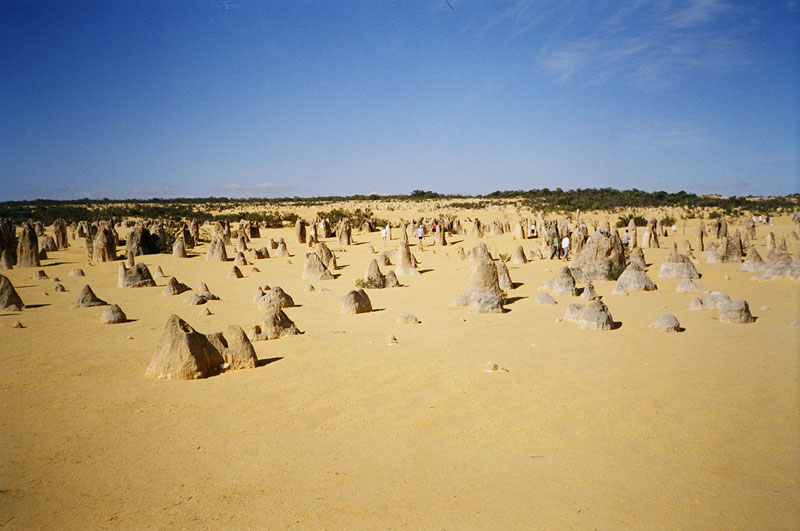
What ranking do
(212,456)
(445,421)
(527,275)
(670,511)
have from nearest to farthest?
(670,511) < (212,456) < (445,421) < (527,275)

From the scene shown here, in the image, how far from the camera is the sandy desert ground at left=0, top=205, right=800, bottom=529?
10.9 ft

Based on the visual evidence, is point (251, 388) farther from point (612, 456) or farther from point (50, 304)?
point (50, 304)

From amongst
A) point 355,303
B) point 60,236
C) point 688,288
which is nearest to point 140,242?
point 60,236

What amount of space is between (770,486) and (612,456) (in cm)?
108

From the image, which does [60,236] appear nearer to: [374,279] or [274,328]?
[374,279]

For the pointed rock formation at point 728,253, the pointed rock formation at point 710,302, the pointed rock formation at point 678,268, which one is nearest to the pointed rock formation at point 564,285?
the pointed rock formation at point 710,302

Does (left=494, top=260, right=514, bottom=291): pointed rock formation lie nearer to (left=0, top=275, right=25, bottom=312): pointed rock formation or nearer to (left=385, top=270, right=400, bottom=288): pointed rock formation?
(left=385, top=270, right=400, bottom=288): pointed rock formation

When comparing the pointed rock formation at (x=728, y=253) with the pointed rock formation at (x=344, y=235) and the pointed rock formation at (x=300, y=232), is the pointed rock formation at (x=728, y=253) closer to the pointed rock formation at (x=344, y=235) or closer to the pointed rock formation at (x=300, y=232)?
the pointed rock formation at (x=344, y=235)

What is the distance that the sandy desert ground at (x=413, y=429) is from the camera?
3336mm

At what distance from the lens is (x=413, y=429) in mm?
4547

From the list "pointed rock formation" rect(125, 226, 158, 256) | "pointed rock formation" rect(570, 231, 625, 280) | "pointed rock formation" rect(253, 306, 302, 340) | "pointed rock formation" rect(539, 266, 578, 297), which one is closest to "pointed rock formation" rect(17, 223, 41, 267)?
"pointed rock formation" rect(125, 226, 158, 256)

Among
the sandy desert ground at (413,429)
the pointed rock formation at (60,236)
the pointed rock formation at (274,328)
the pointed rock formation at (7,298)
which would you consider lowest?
the sandy desert ground at (413,429)

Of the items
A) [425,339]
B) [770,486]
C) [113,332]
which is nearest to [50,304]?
[113,332]

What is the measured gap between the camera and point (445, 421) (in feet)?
15.5
